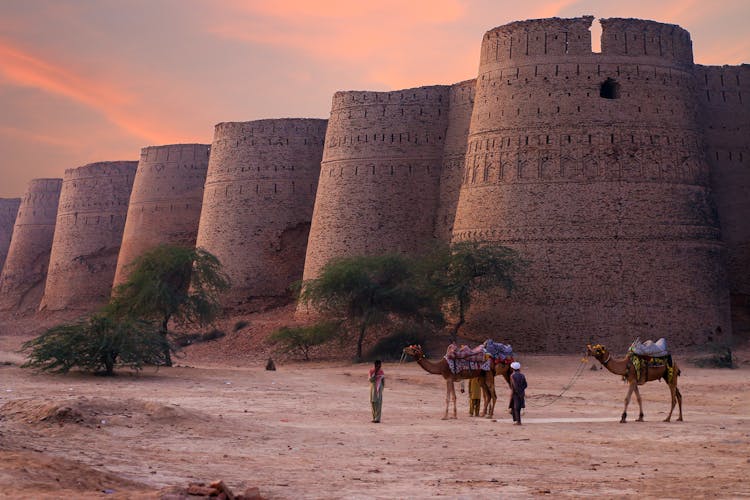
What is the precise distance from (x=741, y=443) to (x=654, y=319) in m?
12.5

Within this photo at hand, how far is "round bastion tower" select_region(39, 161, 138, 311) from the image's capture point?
40750mm

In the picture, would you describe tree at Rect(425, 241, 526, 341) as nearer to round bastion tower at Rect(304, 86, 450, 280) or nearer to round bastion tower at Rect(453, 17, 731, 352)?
round bastion tower at Rect(453, 17, 731, 352)

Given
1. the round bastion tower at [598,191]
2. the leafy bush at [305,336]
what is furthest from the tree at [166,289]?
the round bastion tower at [598,191]

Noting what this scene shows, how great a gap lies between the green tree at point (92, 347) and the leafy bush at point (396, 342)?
6729 millimetres

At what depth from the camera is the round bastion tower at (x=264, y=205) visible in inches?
1262

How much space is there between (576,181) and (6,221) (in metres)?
42.3

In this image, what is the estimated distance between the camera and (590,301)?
2231cm

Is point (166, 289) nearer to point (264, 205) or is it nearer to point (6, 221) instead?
point (264, 205)

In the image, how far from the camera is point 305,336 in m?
24.4

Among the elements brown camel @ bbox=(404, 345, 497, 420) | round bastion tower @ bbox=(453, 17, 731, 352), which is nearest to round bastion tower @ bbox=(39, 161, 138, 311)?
round bastion tower @ bbox=(453, 17, 731, 352)

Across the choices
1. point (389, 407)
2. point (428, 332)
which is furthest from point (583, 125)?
point (389, 407)

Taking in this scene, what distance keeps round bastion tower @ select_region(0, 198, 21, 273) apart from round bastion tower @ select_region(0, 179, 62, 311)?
20.7 ft

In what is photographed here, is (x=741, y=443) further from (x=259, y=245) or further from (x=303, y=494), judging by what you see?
(x=259, y=245)

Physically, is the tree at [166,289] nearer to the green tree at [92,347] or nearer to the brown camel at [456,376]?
the green tree at [92,347]
